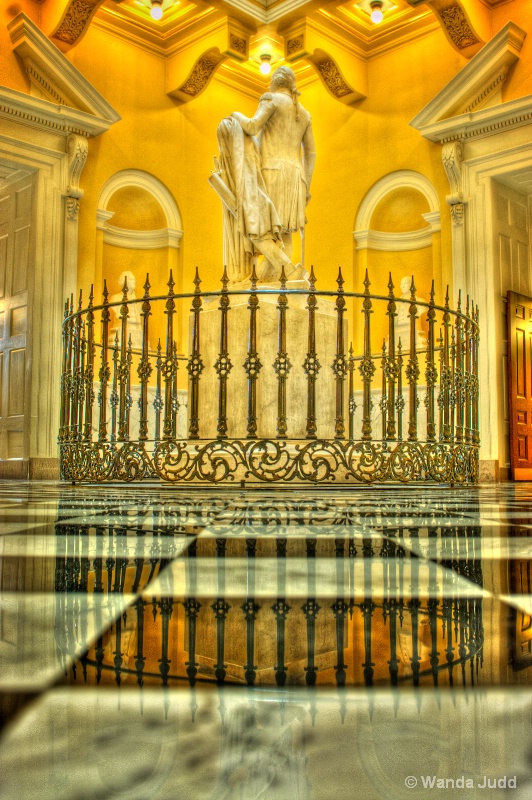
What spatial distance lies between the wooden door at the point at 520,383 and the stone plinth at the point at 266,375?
4.83 m

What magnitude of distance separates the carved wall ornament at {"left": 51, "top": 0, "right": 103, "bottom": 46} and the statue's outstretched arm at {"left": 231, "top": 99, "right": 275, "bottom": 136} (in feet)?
16.5

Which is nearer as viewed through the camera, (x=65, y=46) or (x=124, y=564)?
(x=124, y=564)

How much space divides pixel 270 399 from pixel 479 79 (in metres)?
6.64

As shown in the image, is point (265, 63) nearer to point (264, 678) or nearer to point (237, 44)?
point (237, 44)

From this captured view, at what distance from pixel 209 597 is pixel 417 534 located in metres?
0.87

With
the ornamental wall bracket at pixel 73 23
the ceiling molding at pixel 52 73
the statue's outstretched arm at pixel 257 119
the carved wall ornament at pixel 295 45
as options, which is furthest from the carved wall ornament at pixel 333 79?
the statue's outstretched arm at pixel 257 119

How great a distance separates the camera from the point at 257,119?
5.36m

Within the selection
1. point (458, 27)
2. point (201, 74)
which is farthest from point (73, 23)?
point (458, 27)

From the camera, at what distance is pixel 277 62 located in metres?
11.8

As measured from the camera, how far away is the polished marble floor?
1.15 feet

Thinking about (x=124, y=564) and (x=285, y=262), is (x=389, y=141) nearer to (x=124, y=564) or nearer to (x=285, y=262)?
(x=285, y=262)

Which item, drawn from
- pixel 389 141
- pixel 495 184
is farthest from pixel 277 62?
pixel 495 184

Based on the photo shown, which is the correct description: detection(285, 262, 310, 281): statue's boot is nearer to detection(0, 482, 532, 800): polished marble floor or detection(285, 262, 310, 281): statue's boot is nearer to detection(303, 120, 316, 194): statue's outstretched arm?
detection(303, 120, 316, 194): statue's outstretched arm

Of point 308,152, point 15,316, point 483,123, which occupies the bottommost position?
point 15,316
